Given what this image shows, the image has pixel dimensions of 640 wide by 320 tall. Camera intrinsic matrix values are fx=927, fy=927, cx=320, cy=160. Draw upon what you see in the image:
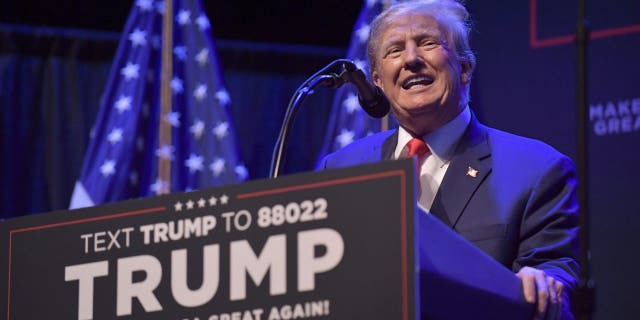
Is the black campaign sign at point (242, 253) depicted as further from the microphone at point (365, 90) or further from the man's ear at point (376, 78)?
the man's ear at point (376, 78)

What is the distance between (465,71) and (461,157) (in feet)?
1.36

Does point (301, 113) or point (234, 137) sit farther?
point (301, 113)

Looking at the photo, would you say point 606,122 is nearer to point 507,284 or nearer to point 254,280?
point 507,284

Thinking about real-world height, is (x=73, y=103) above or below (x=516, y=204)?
above

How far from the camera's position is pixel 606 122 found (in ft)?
12.4

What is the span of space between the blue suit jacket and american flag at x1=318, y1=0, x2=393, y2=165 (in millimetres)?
2443

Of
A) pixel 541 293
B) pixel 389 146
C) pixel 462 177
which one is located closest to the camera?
pixel 541 293

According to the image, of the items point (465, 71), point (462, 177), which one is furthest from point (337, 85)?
point (465, 71)

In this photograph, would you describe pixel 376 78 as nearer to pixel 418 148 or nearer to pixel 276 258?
pixel 418 148

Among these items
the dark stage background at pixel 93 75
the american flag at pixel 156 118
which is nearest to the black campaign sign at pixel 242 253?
the american flag at pixel 156 118

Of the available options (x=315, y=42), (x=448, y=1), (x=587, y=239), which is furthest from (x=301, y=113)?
(x=587, y=239)

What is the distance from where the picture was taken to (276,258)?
4.78ft

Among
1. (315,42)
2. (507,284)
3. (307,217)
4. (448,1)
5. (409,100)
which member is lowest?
(507,284)

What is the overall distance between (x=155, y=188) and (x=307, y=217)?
383 cm
